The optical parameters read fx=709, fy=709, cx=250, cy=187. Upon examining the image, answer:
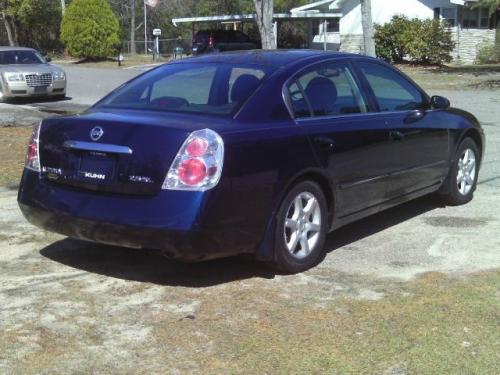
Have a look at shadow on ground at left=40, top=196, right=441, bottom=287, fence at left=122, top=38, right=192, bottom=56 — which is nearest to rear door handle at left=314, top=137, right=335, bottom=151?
shadow on ground at left=40, top=196, right=441, bottom=287

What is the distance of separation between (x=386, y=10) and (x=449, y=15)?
352 centimetres

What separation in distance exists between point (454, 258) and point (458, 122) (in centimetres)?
189

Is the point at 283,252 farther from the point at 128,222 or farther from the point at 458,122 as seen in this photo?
the point at 458,122

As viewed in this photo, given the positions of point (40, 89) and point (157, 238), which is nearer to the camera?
point (157, 238)

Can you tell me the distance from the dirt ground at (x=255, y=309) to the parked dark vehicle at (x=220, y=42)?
29.9 meters

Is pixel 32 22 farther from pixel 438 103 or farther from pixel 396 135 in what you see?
pixel 396 135

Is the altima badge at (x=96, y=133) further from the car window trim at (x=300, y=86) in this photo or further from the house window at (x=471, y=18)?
the house window at (x=471, y=18)

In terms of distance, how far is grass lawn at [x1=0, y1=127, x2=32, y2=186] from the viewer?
8.59 metres

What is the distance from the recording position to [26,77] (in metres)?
18.4

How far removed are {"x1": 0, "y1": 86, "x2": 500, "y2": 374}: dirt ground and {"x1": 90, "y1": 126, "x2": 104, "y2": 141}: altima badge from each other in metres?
1.02

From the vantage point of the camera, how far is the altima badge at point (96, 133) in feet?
15.3

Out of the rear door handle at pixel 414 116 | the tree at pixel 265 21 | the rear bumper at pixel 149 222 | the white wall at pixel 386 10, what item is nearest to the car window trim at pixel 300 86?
the rear door handle at pixel 414 116

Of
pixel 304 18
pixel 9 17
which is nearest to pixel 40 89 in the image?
pixel 304 18

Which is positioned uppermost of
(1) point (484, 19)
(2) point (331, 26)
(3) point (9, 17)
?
(3) point (9, 17)
